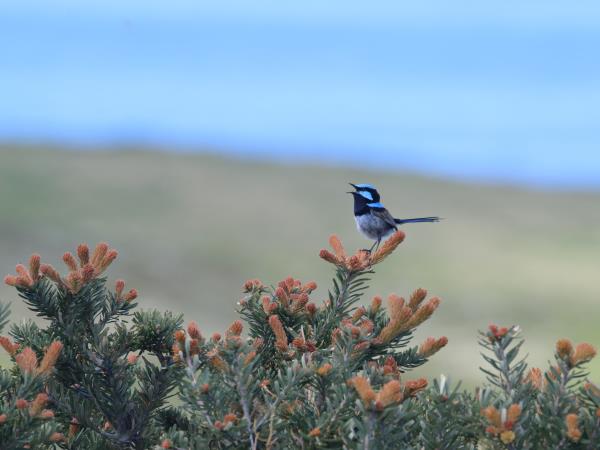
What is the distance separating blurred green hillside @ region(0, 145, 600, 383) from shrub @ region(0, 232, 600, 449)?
1029 inches

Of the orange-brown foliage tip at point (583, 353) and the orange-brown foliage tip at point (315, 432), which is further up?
the orange-brown foliage tip at point (583, 353)

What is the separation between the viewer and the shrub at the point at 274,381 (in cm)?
338

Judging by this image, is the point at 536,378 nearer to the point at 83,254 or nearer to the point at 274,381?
the point at 274,381

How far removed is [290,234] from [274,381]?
50737mm

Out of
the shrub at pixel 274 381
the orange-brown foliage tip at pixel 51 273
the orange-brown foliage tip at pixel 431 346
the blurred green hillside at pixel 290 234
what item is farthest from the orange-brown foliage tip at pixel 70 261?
the blurred green hillside at pixel 290 234

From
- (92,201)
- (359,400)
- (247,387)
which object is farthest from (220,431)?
(92,201)

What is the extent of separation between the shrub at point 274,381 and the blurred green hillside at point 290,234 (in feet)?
85.7

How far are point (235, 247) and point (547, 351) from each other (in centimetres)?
1988

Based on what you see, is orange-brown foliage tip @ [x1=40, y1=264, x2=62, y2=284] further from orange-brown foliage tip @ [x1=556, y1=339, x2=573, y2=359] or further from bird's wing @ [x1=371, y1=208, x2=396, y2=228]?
bird's wing @ [x1=371, y1=208, x2=396, y2=228]

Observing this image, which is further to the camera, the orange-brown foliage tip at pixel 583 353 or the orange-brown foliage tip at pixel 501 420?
the orange-brown foliage tip at pixel 583 353

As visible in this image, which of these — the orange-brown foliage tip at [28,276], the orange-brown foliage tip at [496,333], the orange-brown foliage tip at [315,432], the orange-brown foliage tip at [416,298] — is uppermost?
the orange-brown foliage tip at [28,276]

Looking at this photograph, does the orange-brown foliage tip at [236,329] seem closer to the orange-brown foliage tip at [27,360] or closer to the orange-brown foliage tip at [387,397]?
the orange-brown foliage tip at [27,360]

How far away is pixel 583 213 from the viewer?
6512cm

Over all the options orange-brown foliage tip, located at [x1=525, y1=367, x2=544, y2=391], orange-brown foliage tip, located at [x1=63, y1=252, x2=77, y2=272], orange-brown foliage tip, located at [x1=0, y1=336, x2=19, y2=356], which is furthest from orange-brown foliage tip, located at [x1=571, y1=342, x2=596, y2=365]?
orange-brown foliage tip, located at [x1=0, y1=336, x2=19, y2=356]
